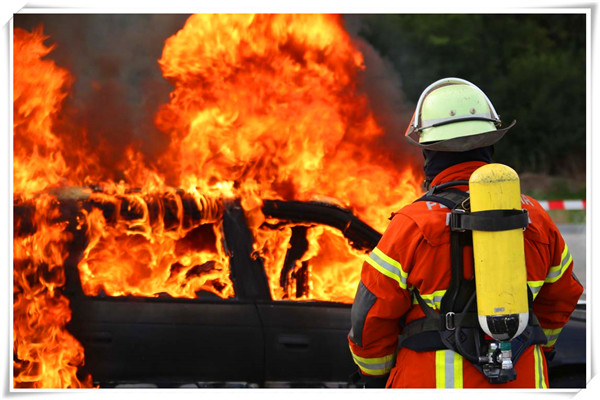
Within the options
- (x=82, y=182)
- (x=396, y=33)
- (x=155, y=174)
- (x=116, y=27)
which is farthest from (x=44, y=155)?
(x=396, y=33)

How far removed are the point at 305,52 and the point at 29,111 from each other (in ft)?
7.04

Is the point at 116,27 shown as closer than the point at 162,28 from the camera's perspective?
No

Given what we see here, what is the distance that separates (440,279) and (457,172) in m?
0.42

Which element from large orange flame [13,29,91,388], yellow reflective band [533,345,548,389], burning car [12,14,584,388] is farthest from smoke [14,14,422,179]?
yellow reflective band [533,345,548,389]

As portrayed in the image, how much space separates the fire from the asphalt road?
4.87 m

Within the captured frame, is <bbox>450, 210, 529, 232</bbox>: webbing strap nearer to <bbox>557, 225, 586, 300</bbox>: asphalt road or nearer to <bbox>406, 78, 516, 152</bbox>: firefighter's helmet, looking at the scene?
<bbox>406, 78, 516, 152</bbox>: firefighter's helmet

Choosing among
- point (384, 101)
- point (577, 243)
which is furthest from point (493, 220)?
point (577, 243)

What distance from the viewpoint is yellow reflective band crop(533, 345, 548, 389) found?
2756mm

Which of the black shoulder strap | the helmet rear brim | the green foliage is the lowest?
the black shoulder strap

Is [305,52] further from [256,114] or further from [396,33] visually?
[396,33]

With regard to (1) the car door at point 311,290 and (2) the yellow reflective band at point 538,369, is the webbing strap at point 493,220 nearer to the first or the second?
(2) the yellow reflective band at point 538,369

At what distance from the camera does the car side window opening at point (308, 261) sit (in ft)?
14.8

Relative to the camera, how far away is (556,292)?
292 centimetres
